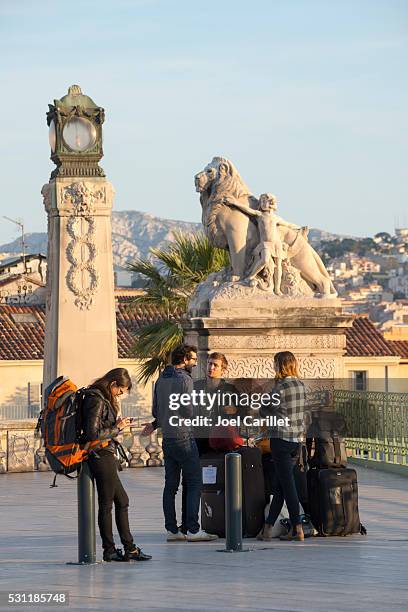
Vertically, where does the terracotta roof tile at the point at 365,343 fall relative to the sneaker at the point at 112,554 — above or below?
above

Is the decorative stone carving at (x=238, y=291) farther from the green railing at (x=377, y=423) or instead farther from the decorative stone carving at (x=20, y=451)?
the decorative stone carving at (x=20, y=451)

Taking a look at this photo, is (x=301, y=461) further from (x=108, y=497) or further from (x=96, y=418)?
(x=96, y=418)

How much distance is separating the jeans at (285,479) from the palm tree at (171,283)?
17.2 m

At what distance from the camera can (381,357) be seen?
199ft

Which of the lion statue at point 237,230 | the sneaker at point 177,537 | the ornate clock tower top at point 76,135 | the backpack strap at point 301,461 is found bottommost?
the sneaker at point 177,537

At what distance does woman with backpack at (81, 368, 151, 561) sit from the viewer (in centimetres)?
1330

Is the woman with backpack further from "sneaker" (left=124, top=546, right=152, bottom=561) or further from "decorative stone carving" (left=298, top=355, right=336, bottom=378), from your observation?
"decorative stone carving" (left=298, top=355, right=336, bottom=378)

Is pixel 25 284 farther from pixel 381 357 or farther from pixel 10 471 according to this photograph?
pixel 10 471

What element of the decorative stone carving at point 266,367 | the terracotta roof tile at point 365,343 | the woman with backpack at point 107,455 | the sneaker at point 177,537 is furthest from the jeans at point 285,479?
the terracotta roof tile at point 365,343

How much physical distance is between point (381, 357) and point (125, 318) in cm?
996

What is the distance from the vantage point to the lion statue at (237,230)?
974 inches

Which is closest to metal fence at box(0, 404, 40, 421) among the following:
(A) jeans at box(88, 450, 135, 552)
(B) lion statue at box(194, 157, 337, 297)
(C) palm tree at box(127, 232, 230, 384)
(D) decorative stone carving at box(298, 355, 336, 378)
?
(C) palm tree at box(127, 232, 230, 384)

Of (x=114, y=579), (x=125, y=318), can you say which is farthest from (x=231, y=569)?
(x=125, y=318)

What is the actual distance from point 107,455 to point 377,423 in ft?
42.0
